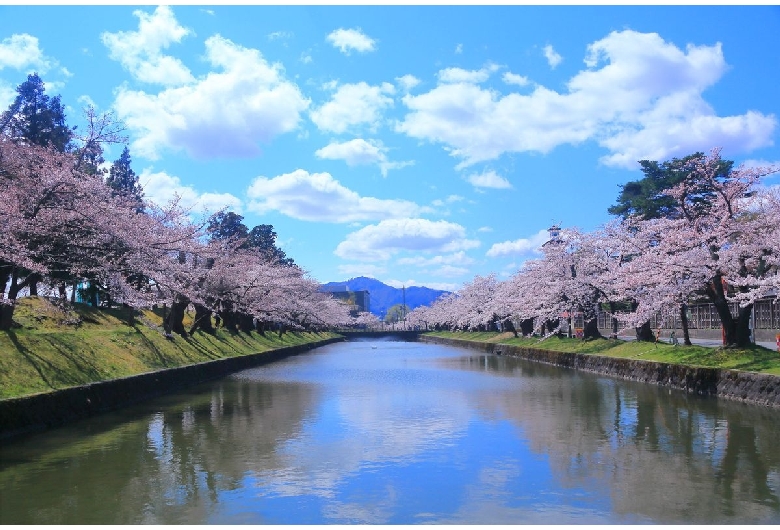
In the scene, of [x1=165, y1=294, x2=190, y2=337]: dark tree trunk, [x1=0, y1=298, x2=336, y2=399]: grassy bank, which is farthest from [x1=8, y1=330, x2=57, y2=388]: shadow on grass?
[x1=165, y1=294, x2=190, y2=337]: dark tree trunk

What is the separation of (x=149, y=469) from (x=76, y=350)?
910 cm

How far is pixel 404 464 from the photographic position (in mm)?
9938

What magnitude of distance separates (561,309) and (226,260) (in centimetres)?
1824

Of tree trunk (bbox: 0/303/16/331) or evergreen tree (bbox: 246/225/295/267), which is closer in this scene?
tree trunk (bbox: 0/303/16/331)

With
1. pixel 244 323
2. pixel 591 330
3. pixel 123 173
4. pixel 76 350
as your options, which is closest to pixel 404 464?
pixel 76 350

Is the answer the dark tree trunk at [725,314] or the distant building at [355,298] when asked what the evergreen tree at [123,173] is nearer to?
the dark tree trunk at [725,314]

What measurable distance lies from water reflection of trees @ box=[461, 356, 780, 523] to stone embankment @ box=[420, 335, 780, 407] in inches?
19.4

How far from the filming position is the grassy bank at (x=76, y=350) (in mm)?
14360

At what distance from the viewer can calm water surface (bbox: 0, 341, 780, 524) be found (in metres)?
7.57

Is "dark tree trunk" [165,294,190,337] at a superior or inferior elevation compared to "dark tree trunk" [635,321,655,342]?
superior

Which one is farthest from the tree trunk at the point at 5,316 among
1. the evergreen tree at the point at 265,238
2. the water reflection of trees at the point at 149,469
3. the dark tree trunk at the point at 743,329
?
the evergreen tree at the point at 265,238

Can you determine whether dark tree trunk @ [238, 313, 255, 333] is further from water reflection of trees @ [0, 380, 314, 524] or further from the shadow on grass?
water reflection of trees @ [0, 380, 314, 524]

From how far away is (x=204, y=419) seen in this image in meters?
15.1

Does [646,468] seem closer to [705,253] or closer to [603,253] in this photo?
[705,253]
